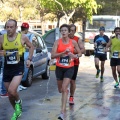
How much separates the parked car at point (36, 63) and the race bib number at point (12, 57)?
14.3 ft

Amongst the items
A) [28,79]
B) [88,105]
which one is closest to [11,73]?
[88,105]

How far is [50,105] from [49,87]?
3273mm

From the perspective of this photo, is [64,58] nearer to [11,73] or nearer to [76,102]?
[11,73]

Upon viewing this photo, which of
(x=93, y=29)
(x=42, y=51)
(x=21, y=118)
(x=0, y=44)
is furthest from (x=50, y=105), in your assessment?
(x=93, y=29)

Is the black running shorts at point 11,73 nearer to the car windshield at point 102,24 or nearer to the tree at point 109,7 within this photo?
the car windshield at point 102,24

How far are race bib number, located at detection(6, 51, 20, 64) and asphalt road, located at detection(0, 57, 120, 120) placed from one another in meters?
1.12

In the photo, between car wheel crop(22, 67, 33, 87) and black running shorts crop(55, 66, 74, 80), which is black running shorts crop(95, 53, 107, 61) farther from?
black running shorts crop(55, 66, 74, 80)

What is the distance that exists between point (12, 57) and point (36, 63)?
551 centimetres

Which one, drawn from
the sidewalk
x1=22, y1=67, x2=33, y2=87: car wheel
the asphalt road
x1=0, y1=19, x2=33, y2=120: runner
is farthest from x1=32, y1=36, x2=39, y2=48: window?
x1=0, y1=19, x2=33, y2=120: runner

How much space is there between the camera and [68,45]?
799cm

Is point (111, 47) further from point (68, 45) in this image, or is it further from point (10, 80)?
point (10, 80)

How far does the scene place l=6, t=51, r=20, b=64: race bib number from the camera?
24.3ft

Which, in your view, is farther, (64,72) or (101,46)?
(101,46)

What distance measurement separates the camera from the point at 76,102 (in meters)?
9.59
